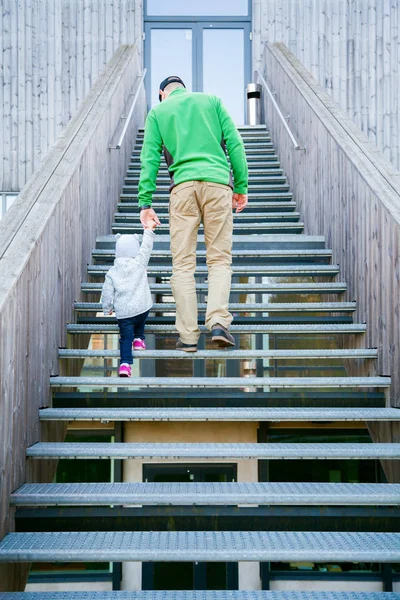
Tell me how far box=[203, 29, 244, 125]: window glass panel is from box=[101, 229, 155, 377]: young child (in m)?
8.61

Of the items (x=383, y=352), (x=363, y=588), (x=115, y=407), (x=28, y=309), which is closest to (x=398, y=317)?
(x=383, y=352)

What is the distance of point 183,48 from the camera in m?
12.5

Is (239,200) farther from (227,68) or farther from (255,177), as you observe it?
(227,68)

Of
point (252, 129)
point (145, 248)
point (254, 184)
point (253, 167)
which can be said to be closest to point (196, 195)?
point (145, 248)

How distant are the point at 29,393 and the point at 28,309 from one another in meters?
0.39

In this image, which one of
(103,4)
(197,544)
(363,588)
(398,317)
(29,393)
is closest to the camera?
(197,544)

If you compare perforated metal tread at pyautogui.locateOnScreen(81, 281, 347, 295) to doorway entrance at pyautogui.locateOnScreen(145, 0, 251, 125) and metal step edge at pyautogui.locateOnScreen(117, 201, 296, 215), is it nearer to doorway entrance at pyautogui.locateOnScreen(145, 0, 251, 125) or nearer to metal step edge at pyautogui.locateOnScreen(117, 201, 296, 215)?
metal step edge at pyautogui.locateOnScreen(117, 201, 296, 215)

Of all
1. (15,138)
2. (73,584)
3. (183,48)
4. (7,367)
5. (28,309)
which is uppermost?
(183,48)

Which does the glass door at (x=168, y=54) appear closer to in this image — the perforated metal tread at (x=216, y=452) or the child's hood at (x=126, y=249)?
the child's hood at (x=126, y=249)

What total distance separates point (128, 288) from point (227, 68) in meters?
9.21

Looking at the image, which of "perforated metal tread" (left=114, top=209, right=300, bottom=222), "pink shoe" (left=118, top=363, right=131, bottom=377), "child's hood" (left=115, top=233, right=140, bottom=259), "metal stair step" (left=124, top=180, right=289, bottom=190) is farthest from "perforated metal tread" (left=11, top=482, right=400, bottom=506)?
"metal stair step" (left=124, top=180, right=289, bottom=190)

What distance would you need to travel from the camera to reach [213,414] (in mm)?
3430

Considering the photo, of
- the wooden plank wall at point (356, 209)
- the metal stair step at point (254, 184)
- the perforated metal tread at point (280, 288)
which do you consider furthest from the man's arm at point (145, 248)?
the metal stair step at point (254, 184)

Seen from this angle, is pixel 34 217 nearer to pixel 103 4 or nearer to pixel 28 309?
pixel 28 309
